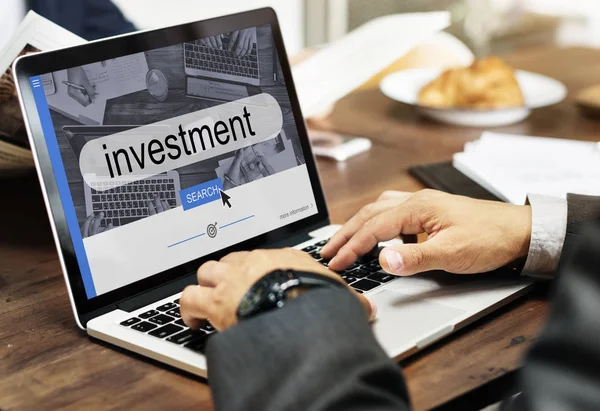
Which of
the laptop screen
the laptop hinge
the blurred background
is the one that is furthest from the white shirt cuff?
the blurred background

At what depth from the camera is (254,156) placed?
96 cm

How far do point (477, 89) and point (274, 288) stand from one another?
0.98 metres

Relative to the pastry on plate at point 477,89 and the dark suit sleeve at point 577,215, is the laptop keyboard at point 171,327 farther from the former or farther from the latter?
the pastry on plate at point 477,89

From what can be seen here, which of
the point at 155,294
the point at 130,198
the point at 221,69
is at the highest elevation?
the point at 221,69

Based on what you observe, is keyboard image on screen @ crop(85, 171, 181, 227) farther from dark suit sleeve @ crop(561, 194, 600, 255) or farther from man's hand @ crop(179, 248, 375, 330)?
dark suit sleeve @ crop(561, 194, 600, 255)

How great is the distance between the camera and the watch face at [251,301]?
2.20 ft

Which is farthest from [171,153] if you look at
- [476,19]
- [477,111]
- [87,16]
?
[476,19]

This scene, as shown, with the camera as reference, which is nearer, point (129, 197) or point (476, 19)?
point (129, 197)

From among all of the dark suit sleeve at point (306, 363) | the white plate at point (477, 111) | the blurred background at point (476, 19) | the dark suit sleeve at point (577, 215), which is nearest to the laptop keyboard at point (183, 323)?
the dark suit sleeve at point (306, 363)

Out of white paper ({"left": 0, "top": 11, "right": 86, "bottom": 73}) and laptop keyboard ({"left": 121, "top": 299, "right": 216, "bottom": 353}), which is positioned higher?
white paper ({"left": 0, "top": 11, "right": 86, "bottom": 73})

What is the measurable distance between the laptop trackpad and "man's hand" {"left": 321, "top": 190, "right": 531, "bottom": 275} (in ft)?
0.12

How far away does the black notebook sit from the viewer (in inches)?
44.8

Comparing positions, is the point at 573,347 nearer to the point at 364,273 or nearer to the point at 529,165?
the point at 364,273

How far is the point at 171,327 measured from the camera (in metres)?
0.76
